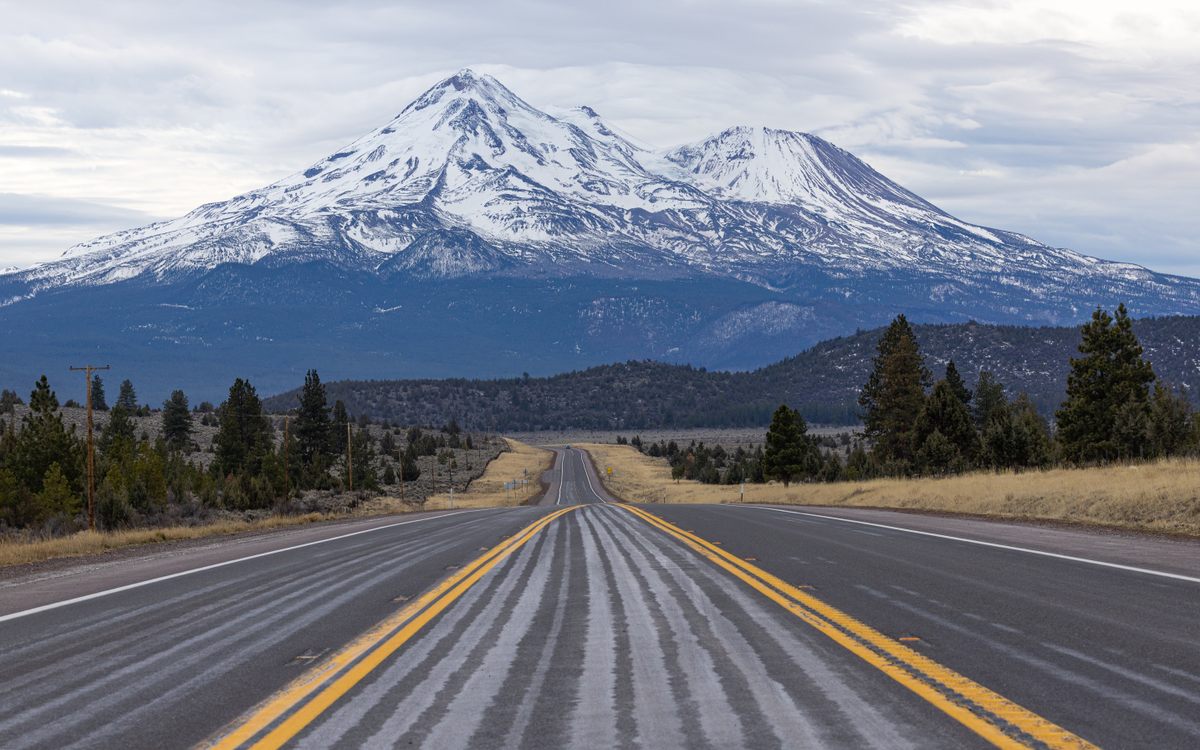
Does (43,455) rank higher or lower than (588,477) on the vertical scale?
higher

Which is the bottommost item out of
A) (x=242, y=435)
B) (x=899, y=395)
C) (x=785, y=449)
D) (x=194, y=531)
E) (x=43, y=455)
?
(x=194, y=531)

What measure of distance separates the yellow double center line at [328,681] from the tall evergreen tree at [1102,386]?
59538 mm

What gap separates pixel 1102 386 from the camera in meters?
63.8

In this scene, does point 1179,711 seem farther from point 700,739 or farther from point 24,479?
point 24,479

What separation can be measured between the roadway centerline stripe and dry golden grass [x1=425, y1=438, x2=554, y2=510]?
5980cm

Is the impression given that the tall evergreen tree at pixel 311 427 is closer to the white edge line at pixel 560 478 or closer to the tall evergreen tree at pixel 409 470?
the tall evergreen tree at pixel 409 470

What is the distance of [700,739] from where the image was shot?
5.56 m

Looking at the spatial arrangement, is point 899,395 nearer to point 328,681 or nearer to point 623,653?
point 623,653

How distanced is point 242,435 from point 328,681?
75419mm

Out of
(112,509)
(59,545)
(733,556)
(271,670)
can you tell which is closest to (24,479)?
(112,509)

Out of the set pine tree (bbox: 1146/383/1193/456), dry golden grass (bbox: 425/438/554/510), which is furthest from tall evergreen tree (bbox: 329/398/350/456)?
pine tree (bbox: 1146/383/1193/456)

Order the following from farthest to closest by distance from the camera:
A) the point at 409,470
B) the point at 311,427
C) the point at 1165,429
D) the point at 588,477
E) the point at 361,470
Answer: the point at 588,477 < the point at 409,470 < the point at 311,427 < the point at 361,470 < the point at 1165,429

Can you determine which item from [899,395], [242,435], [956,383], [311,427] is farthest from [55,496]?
[956,383]

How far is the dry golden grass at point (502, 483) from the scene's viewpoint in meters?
83.7
